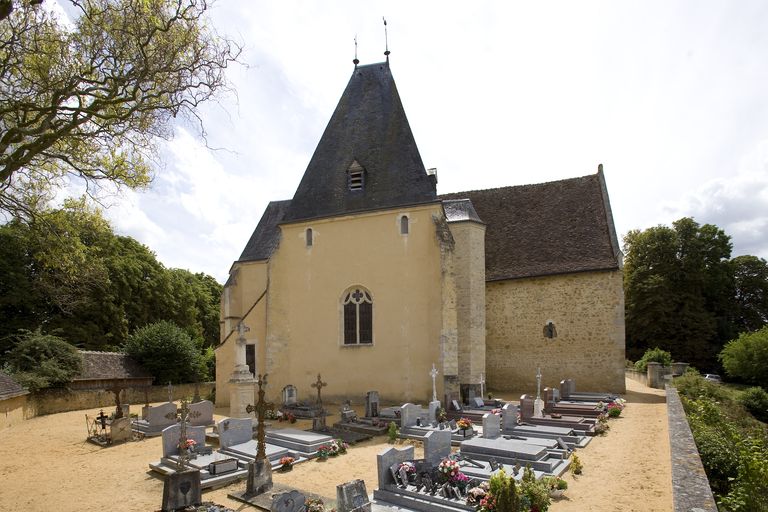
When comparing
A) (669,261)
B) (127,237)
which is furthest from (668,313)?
(127,237)

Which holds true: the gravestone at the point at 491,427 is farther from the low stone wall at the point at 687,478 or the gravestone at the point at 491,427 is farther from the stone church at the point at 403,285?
the stone church at the point at 403,285

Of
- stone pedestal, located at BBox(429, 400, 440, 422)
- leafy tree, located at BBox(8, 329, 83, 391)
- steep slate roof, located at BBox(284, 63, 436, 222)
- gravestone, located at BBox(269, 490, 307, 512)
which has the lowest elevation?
stone pedestal, located at BBox(429, 400, 440, 422)

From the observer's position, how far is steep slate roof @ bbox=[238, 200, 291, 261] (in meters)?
22.1

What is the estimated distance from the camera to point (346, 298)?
18.7 metres

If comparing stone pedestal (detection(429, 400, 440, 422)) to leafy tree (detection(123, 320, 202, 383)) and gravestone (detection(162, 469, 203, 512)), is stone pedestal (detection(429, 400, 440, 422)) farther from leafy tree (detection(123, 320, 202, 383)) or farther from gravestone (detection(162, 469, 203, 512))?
leafy tree (detection(123, 320, 202, 383))

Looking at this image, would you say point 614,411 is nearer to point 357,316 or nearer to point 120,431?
point 357,316

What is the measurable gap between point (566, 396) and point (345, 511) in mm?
12243

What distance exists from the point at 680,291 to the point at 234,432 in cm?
3056

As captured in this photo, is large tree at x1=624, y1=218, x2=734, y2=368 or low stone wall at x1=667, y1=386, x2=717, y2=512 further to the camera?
large tree at x1=624, y1=218, x2=734, y2=368

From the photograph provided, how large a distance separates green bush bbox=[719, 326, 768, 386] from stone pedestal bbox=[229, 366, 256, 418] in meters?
22.7

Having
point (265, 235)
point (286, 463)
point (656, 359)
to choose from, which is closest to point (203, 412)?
point (286, 463)

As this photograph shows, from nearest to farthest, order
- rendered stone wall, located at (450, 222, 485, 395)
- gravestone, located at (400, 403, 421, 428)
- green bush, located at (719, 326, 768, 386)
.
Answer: gravestone, located at (400, 403, 421, 428) < rendered stone wall, located at (450, 222, 485, 395) < green bush, located at (719, 326, 768, 386)

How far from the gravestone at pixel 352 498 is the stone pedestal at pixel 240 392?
27.5 ft

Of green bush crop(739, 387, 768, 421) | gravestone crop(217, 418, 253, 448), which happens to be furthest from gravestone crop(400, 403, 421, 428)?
green bush crop(739, 387, 768, 421)
